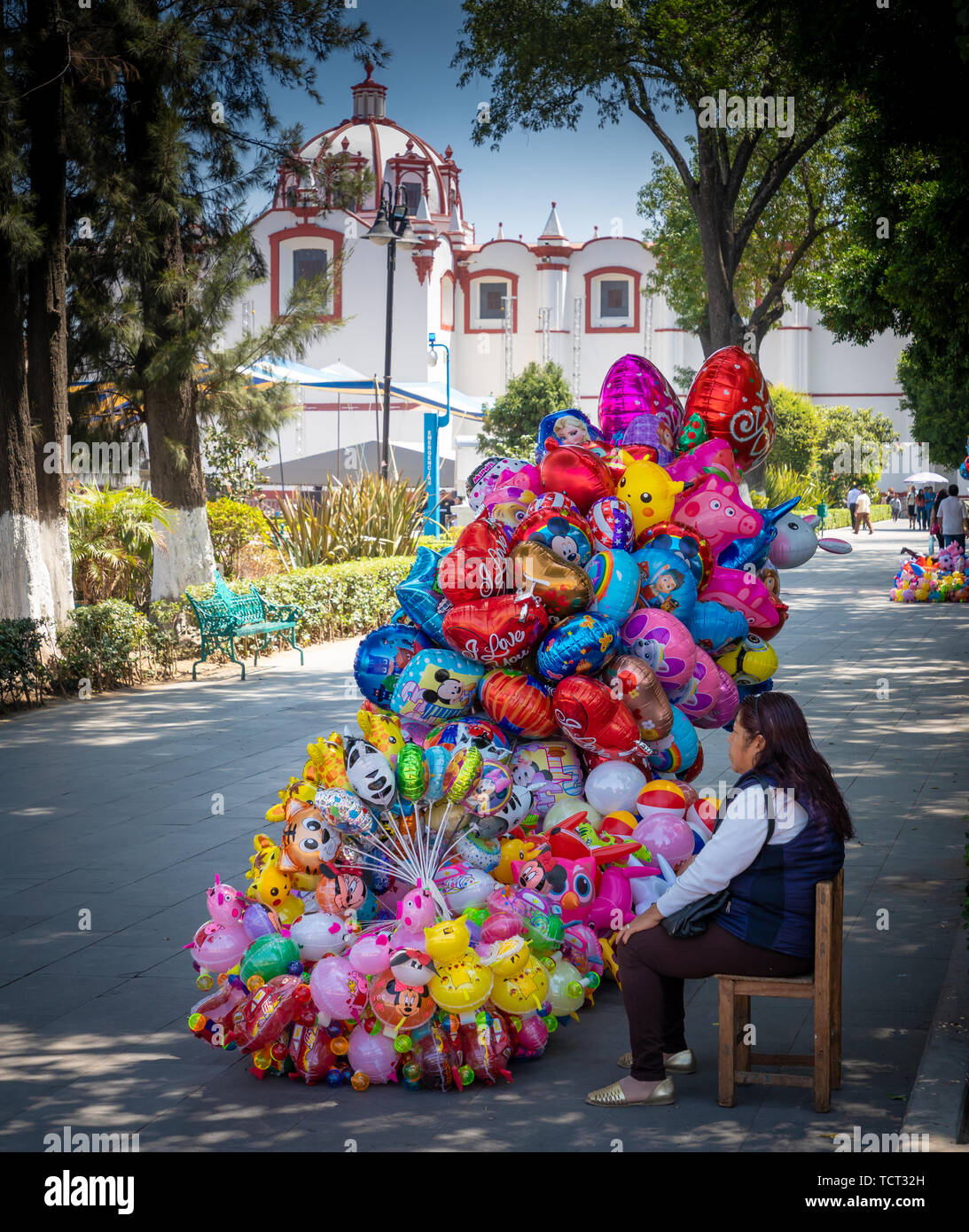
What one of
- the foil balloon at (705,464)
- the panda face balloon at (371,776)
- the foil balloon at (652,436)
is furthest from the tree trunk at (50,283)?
the panda face balloon at (371,776)

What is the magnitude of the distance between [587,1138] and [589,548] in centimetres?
261

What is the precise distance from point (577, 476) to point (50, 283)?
8886 mm

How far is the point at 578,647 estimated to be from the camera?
549 centimetres

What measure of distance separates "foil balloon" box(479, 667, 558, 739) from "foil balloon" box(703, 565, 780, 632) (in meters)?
1.19

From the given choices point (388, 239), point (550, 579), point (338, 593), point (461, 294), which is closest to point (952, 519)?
point (388, 239)

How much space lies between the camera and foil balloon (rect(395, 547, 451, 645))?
5.86 metres

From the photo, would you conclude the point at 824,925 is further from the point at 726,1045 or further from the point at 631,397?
the point at 631,397

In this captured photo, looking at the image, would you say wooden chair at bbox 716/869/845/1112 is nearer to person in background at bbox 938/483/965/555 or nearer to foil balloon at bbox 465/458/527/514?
foil balloon at bbox 465/458/527/514

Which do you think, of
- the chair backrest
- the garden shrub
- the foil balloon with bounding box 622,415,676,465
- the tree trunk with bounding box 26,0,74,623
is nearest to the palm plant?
the tree trunk with bounding box 26,0,74,623

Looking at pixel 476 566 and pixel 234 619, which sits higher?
pixel 476 566

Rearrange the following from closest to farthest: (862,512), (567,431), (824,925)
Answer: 1. (824,925)
2. (567,431)
3. (862,512)

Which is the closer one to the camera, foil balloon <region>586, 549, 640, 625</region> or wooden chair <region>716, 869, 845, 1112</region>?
wooden chair <region>716, 869, 845, 1112</region>

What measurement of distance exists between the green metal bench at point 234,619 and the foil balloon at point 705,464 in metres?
7.68

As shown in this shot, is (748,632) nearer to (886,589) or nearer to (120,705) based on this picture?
(120,705)
